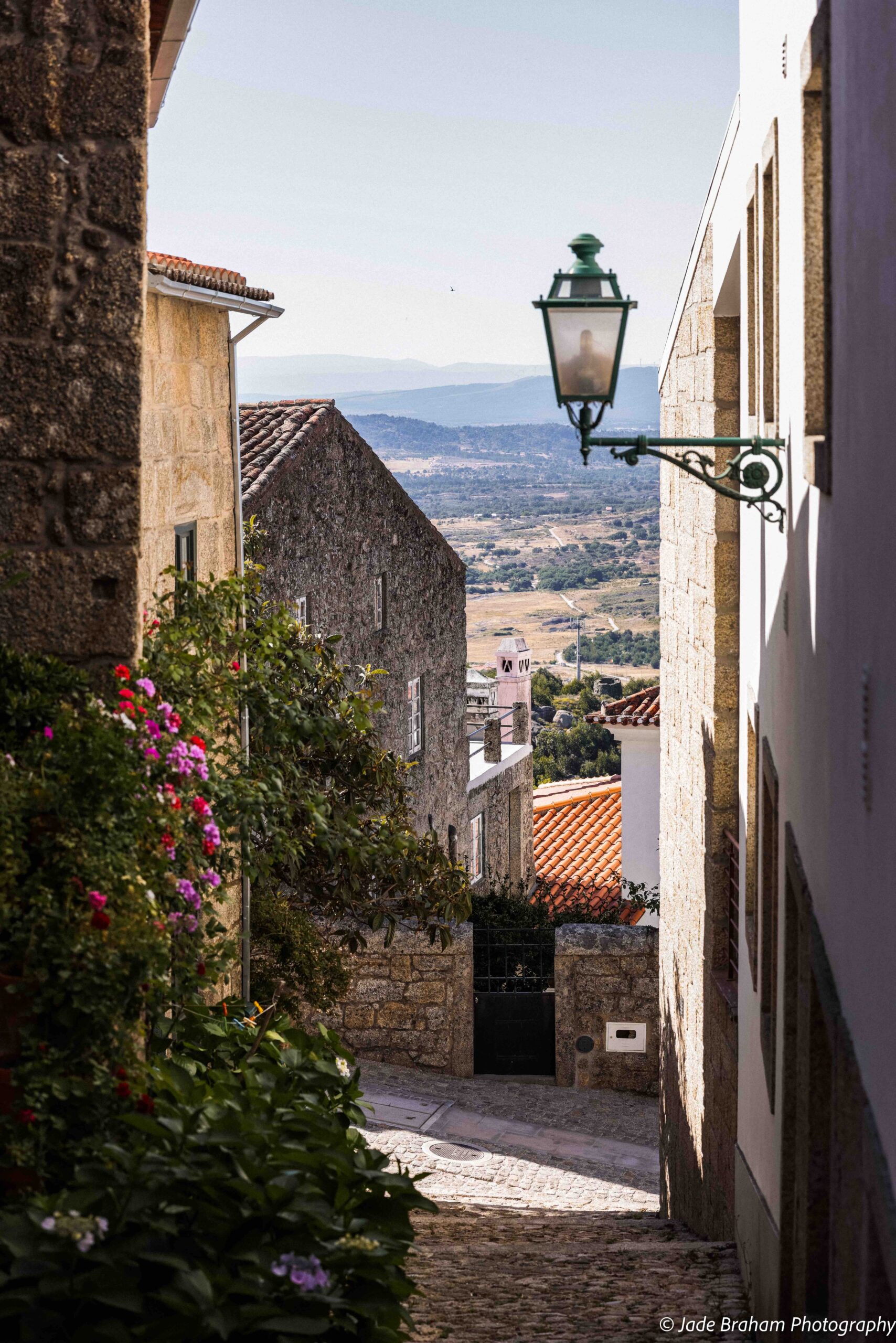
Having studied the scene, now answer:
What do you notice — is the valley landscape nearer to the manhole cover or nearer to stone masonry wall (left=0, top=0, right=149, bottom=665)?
the manhole cover

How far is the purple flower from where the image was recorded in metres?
3.48

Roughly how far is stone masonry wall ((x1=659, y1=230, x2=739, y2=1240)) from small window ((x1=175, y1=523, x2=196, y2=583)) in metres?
3.00

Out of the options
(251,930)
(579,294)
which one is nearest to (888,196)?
(579,294)

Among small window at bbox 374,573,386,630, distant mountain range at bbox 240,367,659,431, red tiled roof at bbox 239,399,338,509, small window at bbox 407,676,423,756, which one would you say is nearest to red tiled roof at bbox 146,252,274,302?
red tiled roof at bbox 239,399,338,509

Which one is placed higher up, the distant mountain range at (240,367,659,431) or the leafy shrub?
the distant mountain range at (240,367,659,431)

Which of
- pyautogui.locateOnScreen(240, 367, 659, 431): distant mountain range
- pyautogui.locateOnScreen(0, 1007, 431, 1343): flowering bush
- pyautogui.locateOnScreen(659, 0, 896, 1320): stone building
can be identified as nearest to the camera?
pyautogui.locateOnScreen(659, 0, 896, 1320): stone building

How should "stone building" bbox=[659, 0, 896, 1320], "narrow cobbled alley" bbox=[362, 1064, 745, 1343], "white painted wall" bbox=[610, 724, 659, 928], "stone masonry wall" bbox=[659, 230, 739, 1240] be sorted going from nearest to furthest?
1. "stone building" bbox=[659, 0, 896, 1320]
2. "narrow cobbled alley" bbox=[362, 1064, 745, 1343]
3. "stone masonry wall" bbox=[659, 230, 739, 1240]
4. "white painted wall" bbox=[610, 724, 659, 928]

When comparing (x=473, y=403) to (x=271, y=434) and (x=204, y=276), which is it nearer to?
(x=271, y=434)

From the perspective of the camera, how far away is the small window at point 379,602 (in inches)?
766

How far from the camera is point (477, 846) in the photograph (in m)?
24.4

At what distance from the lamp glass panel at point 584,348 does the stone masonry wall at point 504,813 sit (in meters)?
18.4

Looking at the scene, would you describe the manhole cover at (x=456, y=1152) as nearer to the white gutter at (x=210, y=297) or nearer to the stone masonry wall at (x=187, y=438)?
the stone masonry wall at (x=187, y=438)

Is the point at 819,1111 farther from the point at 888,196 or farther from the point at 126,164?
the point at 126,164

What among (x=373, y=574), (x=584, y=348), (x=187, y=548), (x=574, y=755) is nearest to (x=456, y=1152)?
(x=187, y=548)
